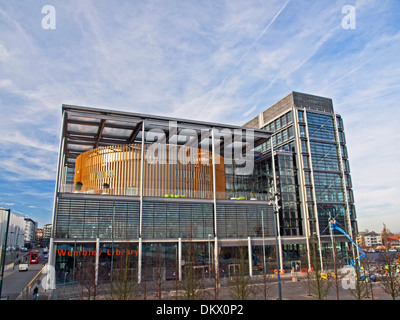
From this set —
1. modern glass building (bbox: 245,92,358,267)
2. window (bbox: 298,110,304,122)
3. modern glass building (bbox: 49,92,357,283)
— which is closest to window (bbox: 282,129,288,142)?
modern glass building (bbox: 245,92,358,267)

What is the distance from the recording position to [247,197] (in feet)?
149

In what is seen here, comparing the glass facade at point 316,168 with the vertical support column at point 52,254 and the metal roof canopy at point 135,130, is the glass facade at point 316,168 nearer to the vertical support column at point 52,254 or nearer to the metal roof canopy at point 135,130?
the metal roof canopy at point 135,130

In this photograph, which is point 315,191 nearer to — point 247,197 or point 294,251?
point 294,251

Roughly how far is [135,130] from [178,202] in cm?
1330

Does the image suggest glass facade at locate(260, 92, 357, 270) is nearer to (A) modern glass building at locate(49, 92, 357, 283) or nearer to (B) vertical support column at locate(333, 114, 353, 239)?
(B) vertical support column at locate(333, 114, 353, 239)

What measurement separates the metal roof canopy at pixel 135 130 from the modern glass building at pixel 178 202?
16cm

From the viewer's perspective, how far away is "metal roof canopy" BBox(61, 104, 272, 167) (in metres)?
39.7

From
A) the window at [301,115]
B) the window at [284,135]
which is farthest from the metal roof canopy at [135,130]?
the window at [301,115]

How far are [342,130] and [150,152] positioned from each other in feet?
145

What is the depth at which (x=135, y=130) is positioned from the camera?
44.7 m

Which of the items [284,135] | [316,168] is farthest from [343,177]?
[284,135]

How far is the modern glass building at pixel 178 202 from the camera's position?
115 feet

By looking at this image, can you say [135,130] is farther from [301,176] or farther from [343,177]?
[343,177]

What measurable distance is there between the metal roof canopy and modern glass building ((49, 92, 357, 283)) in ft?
0.54
